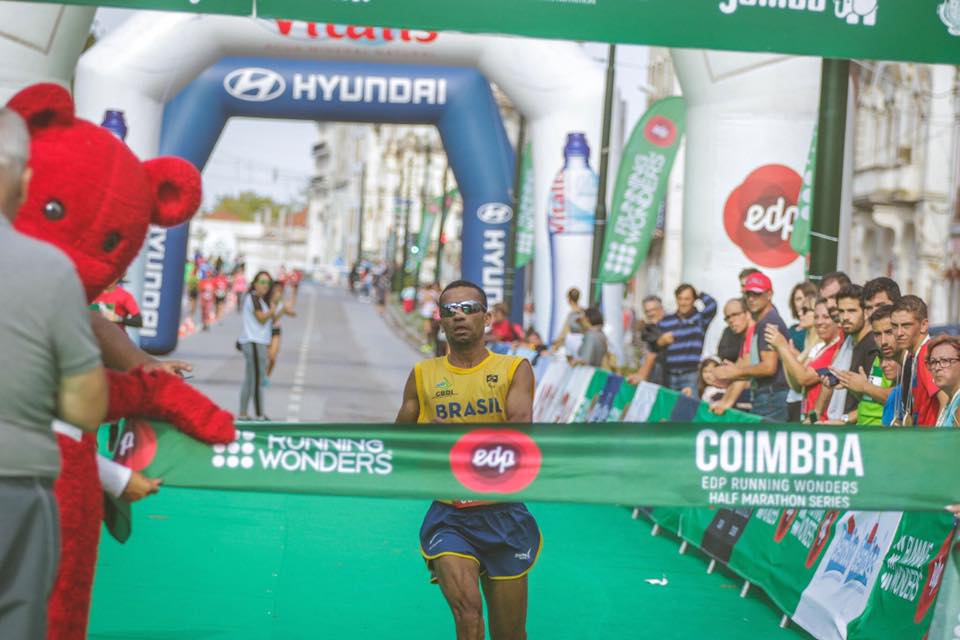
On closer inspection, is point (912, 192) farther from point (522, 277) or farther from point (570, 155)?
point (570, 155)

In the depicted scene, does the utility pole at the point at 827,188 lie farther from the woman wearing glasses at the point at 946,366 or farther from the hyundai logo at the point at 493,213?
the hyundai logo at the point at 493,213

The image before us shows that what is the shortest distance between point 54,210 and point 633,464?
2.16 m

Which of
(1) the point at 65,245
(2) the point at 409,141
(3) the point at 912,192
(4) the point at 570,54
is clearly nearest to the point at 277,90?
(4) the point at 570,54

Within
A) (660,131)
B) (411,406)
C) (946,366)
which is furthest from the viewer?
(660,131)

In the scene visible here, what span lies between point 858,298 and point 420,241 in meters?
44.3

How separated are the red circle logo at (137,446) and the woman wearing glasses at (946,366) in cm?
361

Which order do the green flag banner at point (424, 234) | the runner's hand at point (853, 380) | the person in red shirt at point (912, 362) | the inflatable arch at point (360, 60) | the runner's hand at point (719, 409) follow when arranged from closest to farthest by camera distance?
the person in red shirt at point (912, 362) < the runner's hand at point (853, 380) < the runner's hand at point (719, 409) < the inflatable arch at point (360, 60) < the green flag banner at point (424, 234)

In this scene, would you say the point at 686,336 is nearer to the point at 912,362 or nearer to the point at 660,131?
the point at 660,131

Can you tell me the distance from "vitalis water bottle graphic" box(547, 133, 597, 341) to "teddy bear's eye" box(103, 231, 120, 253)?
17.3 m

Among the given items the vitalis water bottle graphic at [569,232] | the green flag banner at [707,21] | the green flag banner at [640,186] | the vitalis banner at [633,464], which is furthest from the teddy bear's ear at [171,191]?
the vitalis water bottle graphic at [569,232]

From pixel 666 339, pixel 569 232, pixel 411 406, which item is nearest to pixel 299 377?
pixel 569 232

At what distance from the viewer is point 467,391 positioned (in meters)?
6.09

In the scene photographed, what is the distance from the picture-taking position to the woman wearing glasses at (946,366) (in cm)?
696

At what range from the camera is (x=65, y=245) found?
14.8 ft
